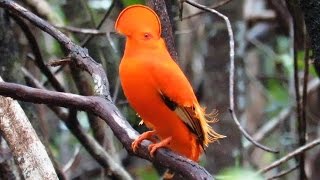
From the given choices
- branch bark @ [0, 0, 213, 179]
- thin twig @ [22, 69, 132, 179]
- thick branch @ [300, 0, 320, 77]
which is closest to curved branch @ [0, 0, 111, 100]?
branch bark @ [0, 0, 213, 179]

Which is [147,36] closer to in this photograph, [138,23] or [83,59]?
[138,23]

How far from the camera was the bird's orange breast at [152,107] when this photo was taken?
3.94 feet

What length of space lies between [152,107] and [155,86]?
4 centimetres

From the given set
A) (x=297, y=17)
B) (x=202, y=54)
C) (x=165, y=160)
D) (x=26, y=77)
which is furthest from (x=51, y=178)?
(x=202, y=54)

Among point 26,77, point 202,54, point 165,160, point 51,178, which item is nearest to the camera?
point 165,160

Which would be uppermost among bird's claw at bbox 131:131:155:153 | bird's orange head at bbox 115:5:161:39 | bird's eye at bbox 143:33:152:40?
bird's orange head at bbox 115:5:161:39

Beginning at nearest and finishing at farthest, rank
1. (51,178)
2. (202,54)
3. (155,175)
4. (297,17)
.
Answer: (51,178)
(297,17)
(155,175)
(202,54)

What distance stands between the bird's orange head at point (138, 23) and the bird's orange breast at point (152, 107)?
0.17 ft

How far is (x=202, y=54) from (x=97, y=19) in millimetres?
727

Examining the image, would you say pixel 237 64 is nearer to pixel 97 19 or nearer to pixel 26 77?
pixel 97 19

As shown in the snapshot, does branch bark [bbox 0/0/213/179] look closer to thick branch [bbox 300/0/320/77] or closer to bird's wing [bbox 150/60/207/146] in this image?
bird's wing [bbox 150/60/207/146]

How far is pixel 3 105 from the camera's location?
1827 mm

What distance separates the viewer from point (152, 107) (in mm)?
1250

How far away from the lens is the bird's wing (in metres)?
1.24
